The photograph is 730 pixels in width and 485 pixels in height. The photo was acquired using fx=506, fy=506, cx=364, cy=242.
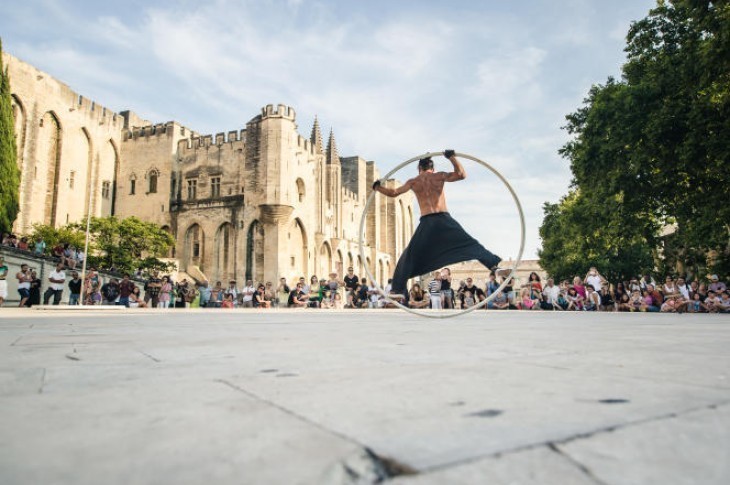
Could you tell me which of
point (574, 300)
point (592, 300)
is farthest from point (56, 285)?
point (592, 300)

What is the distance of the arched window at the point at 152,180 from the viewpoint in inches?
1813

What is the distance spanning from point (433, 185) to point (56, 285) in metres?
16.6

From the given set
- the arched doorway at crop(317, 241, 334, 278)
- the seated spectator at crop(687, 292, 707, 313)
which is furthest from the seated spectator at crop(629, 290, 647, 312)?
the arched doorway at crop(317, 241, 334, 278)

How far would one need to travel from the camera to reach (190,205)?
45.2 metres

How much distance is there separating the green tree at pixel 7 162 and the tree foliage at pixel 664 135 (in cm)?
2988

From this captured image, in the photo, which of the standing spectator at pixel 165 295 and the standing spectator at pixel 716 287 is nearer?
the standing spectator at pixel 716 287

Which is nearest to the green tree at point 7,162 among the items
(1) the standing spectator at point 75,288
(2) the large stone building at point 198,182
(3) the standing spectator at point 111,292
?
(2) the large stone building at point 198,182

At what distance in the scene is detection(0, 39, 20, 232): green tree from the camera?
2848 cm

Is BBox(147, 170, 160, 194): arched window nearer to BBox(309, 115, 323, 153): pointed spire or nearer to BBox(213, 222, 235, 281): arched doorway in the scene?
BBox(213, 222, 235, 281): arched doorway

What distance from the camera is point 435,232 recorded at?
7523mm

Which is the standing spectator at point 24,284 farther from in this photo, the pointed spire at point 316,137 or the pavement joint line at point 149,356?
the pointed spire at point 316,137

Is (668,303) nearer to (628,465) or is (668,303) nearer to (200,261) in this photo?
(628,465)

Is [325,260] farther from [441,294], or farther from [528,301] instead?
[441,294]

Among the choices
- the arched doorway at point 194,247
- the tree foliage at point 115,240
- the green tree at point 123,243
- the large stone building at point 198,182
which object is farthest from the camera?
the arched doorway at point 194,247
